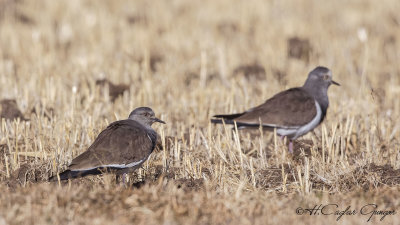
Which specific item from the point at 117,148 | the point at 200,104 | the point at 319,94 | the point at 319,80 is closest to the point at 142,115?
the point at 117,148

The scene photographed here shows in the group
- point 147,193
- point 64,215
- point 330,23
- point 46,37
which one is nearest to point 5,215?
point 64,215

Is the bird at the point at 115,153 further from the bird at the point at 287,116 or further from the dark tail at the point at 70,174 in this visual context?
the bird at the point at 287,116

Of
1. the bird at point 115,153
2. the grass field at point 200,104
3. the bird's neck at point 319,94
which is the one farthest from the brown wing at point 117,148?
the bird's neck at point 319,94

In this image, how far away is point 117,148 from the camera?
22.0 feet

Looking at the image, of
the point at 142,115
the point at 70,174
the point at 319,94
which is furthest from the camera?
the point at 319,94

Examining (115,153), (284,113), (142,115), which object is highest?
(142,115)

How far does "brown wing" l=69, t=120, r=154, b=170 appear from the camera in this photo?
6438mm

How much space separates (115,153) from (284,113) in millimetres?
2932

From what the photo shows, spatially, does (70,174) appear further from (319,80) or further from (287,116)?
(319,80)

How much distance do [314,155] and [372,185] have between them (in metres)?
1.07

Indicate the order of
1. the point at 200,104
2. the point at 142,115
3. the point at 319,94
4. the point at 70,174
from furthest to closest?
the point at 200,104
the point at 319,94
the point at 142,115
the point at 70,174

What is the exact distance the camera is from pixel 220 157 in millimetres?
7941

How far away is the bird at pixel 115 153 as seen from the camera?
20.9 ft

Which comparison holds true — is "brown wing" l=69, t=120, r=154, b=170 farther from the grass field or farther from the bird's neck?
the bird's neck
